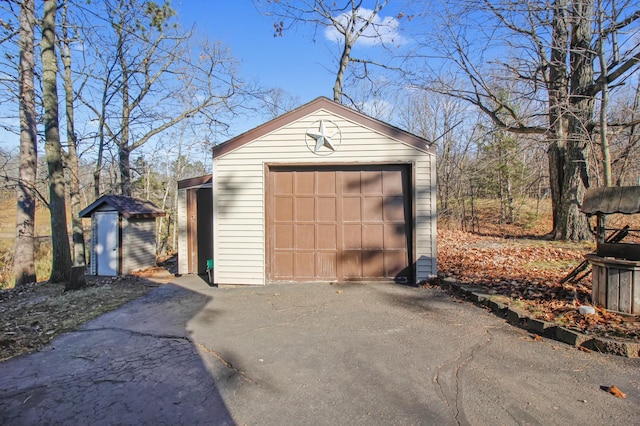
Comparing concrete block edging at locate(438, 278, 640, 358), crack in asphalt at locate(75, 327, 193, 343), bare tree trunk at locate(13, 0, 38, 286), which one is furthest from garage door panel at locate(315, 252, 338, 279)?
bare tree trunk at locate(13, 0, 38, 286)

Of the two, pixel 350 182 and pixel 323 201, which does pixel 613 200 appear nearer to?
pixel 350 182

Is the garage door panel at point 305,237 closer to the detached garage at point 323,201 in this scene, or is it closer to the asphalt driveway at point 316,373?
the detached garage at point 323,201

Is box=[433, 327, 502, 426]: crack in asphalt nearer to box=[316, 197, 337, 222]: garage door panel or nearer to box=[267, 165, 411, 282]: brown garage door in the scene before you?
box=[267, 165, 411, 282]: brown garage door

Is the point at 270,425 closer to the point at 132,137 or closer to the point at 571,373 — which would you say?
the point at 571,373

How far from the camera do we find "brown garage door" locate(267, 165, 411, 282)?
714 cm

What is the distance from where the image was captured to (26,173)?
1080 cm

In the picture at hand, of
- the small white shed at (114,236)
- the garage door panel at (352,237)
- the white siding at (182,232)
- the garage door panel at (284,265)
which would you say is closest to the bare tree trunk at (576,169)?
the garage door panel at (352,237)

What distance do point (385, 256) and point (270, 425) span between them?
495 centimetres

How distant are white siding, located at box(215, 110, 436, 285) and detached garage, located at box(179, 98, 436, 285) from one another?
0.07ft

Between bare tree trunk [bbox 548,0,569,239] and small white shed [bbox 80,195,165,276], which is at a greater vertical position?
bare tree trunk [bbox 548,0,569,239]

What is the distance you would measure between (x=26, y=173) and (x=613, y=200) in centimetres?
1439

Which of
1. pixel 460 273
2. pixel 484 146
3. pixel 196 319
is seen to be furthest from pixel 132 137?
pixel 484 146

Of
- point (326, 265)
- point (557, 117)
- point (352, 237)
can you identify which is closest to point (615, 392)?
point (352, 237)

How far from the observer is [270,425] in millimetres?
2547
